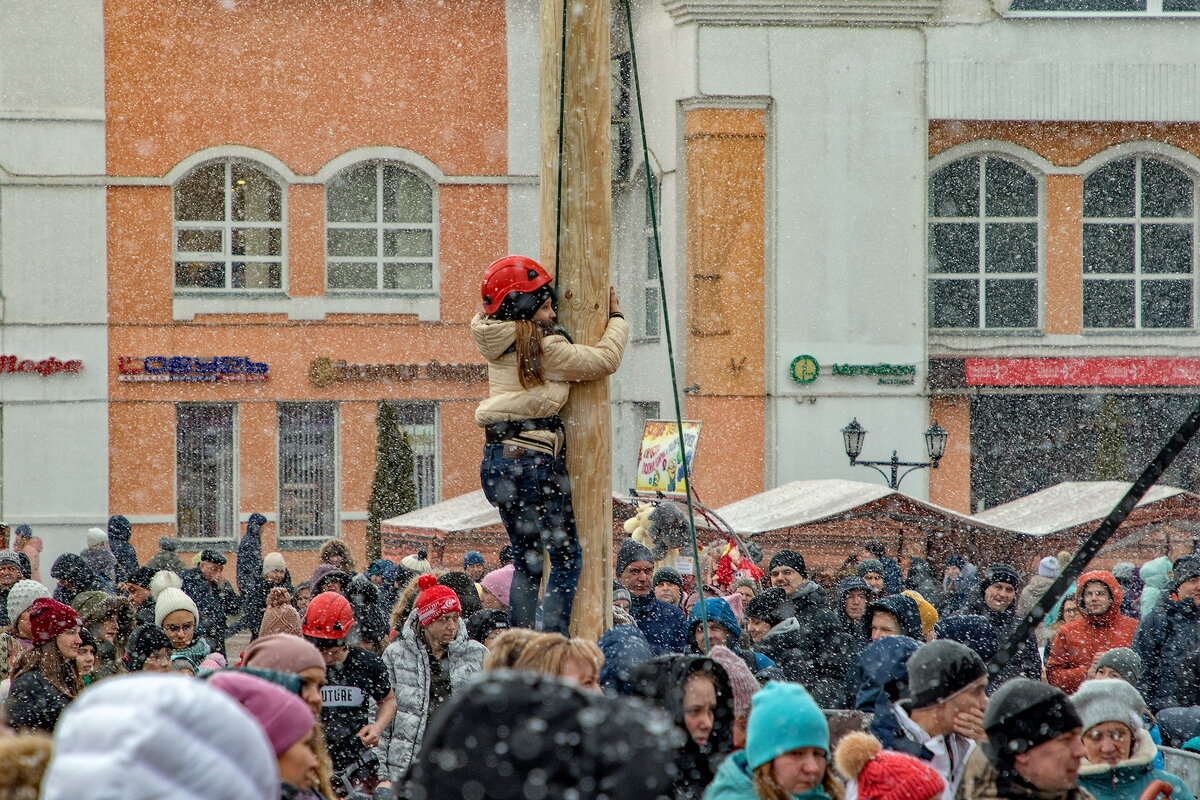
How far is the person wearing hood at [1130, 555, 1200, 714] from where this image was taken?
9367 millimetres

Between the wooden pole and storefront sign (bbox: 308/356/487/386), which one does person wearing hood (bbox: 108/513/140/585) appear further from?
the wooden pole

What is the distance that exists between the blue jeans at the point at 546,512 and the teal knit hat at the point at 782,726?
189 centimetres

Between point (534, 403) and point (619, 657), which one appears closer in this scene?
point (619, 657)

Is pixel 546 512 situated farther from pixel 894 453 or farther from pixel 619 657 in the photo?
pixel 894 453

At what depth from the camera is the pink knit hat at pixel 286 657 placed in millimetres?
4516

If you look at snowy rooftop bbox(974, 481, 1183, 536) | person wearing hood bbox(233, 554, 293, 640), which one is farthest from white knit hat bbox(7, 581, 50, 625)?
snowy rooftop bbox(974, 481, 1183, 536)

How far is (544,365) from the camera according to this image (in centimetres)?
577

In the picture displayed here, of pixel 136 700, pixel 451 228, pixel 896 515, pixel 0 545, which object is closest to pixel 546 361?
pixel 136 700

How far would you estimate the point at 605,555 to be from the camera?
6.00 metres

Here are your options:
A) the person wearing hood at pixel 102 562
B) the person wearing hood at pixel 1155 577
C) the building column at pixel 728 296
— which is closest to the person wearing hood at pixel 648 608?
the person wearing hood at pixel 1155 577

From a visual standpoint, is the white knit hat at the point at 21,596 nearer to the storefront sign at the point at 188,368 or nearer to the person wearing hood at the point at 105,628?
the person wearing hood at the point at 105,628

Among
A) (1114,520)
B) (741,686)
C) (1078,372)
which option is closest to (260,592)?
(741,686)

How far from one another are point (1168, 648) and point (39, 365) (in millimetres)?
23836

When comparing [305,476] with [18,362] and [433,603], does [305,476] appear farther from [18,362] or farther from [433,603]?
[433,603]
